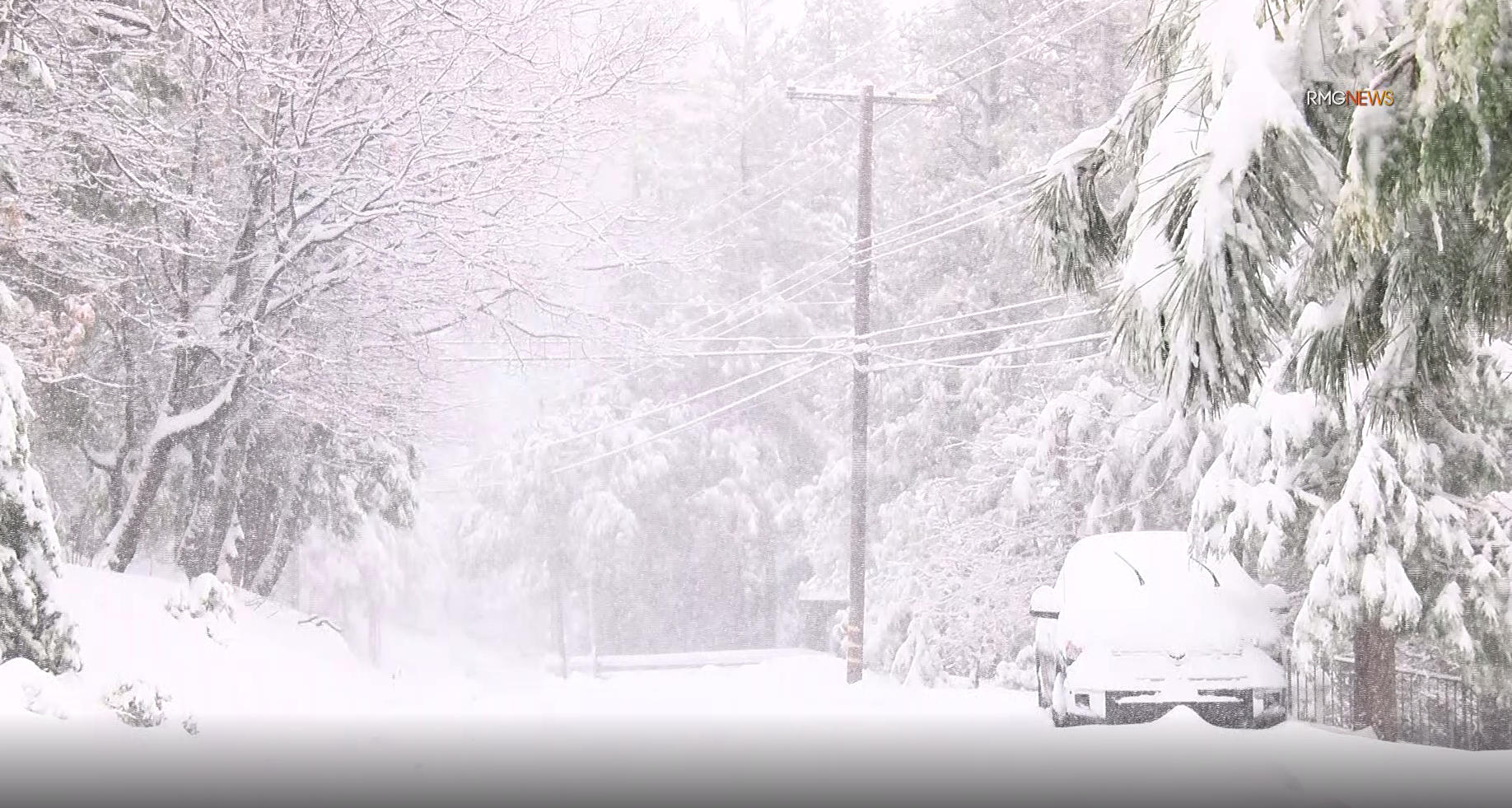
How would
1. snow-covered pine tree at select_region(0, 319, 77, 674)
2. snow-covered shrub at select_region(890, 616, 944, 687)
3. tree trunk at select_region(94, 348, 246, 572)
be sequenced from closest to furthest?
snow-covered pine tree at select_region(0, 319, 77, 674) < tree trunk at select_region(94, 348, 246, 572) < snow-covered shrub at select_region(890, 616, 944, 687)

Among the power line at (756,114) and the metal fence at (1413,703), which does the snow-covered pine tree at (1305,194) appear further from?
the power line at (756,114)

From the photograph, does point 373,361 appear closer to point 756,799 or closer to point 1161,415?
point 1161,415

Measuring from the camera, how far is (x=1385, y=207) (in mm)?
5598

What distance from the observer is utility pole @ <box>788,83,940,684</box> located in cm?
2453

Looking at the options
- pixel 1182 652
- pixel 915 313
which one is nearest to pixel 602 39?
pixel 1182 652

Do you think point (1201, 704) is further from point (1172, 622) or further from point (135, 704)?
point (135, 704)

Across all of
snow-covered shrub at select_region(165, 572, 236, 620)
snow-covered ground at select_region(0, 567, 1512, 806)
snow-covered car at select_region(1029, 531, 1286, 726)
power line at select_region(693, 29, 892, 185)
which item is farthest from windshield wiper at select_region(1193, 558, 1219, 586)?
power line at select_region(693, 29, 892, 185)

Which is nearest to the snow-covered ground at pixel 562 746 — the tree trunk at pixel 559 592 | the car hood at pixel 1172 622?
the car hood at pixel 1172 622

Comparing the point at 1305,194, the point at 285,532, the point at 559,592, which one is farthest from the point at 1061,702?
the point at 559,592

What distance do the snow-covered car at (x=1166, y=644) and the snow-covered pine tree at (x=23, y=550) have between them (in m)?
8.30

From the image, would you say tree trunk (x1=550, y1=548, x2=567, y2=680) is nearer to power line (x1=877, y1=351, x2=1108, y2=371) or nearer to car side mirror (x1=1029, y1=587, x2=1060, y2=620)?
Result: power line (x1=877, y1=351, x2=1108, y2=371)

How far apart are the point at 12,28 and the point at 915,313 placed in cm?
2553

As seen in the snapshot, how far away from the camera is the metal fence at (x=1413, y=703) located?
1466 centimetres

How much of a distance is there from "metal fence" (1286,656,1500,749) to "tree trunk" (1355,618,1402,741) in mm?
330
